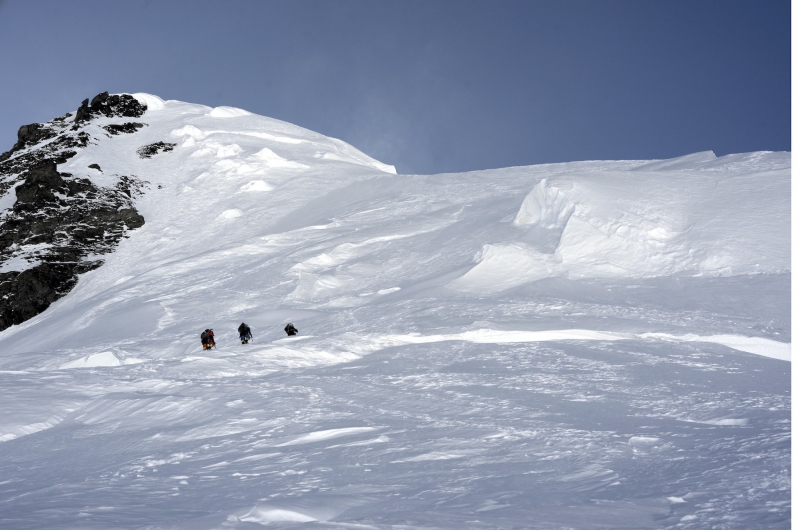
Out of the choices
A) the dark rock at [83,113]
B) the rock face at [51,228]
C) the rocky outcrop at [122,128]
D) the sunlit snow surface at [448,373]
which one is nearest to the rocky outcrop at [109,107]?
the dark rock at [83,113]

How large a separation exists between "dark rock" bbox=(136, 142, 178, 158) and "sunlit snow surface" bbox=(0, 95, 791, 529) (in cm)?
2360

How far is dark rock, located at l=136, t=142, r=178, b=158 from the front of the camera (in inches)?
2057

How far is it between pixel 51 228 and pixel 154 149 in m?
14.2

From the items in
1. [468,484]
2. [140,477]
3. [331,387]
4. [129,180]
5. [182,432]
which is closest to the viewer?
[468,484]

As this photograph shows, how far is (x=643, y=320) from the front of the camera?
13867mm

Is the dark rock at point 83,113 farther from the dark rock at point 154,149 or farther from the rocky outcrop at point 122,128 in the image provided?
the dark rock at point 154,149

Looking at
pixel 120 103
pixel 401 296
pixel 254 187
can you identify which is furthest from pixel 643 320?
pixel 120 103

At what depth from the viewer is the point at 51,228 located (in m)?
41.3

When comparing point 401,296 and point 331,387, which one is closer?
point 331,387

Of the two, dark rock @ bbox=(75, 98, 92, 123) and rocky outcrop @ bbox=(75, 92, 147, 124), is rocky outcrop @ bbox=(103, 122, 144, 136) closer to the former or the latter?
rocky outcrop @ bbox=(75, 92, 147, 124)

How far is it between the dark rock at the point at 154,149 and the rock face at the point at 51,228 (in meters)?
5.01

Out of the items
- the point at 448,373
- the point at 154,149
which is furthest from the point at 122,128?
the point at 448,373

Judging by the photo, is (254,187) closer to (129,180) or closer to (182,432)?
(129,180)

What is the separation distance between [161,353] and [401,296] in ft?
24.2
